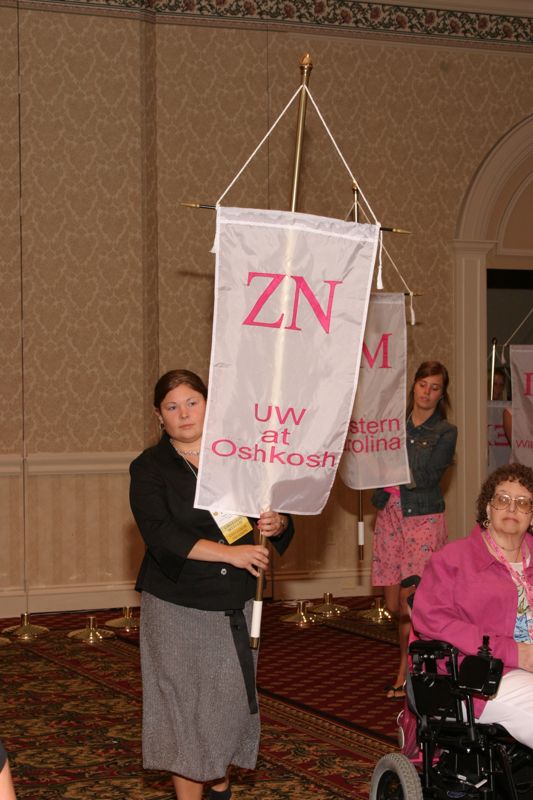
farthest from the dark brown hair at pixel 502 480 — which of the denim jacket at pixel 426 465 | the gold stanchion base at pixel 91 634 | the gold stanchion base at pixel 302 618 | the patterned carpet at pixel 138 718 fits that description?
the gold stanchion base at pixel 302 618

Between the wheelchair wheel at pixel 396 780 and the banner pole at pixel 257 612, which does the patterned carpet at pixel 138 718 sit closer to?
the wheelchair wheel at pixel 396 780

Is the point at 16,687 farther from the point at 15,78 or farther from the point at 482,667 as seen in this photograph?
the point at 15,78

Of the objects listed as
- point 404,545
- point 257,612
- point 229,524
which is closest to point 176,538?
point 229,524

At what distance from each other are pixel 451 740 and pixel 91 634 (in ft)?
13.5

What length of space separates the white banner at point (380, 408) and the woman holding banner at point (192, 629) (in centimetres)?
253

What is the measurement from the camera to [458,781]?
3395 mm

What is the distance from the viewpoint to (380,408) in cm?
647

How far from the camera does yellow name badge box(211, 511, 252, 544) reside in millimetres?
3643

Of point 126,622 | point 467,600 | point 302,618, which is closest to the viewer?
point 467,600

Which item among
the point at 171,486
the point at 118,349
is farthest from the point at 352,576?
the point at 171,486

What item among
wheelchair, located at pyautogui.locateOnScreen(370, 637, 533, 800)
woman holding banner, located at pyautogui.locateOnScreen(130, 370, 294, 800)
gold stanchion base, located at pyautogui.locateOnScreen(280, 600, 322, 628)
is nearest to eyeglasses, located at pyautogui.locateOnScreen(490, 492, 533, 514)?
wheelchair, located at pyautogui.locateOnScreen(370, 637, 533, 800)

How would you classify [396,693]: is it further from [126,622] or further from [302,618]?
[126,622]

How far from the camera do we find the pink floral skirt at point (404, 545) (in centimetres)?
584

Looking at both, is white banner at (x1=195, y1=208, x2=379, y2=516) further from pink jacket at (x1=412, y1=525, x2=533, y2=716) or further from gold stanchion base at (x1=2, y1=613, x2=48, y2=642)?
gold stanchion base at (x1=2, y1=613, x2=48, y2=642)
